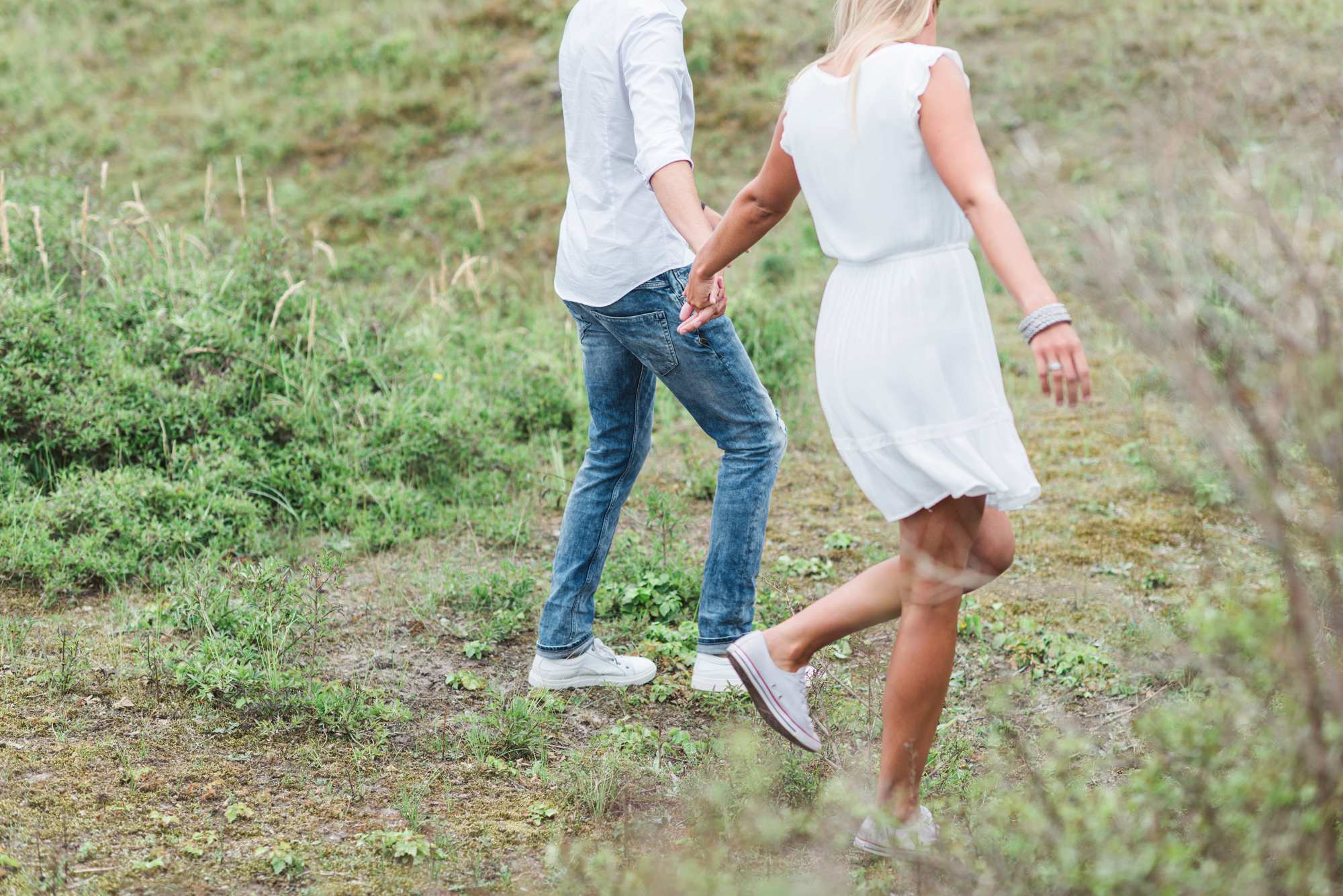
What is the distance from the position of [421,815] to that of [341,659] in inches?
42.4

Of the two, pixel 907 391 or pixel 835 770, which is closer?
pixel 907 391

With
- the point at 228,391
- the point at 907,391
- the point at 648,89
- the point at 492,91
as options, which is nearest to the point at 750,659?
the point at 907,391

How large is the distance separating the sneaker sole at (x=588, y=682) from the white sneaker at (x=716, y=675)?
0.75 feet

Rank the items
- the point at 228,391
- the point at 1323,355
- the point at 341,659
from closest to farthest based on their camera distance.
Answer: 1. the point at 1323,355
2. the point at 341,659
3. the point at 228,391

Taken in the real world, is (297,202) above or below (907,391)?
below

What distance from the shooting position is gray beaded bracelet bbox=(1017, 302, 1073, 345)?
2469 mm

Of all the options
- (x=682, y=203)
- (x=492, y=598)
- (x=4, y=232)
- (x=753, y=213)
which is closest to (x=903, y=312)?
(x=753, y=213)

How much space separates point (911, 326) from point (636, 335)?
41.1 inches

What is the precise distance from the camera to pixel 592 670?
393 centimetres

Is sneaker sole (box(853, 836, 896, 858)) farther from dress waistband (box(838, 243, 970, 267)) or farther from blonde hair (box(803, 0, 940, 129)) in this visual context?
blonde hair (box(803, 0, 940, 129))

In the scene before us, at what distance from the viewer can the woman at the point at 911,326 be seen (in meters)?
2.61

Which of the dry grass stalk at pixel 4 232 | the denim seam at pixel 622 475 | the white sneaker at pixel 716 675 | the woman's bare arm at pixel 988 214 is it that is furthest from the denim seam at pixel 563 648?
the dry grass stalk at pixel 4 232

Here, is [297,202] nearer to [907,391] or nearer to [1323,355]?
[907,391]

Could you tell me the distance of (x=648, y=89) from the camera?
131 inches
